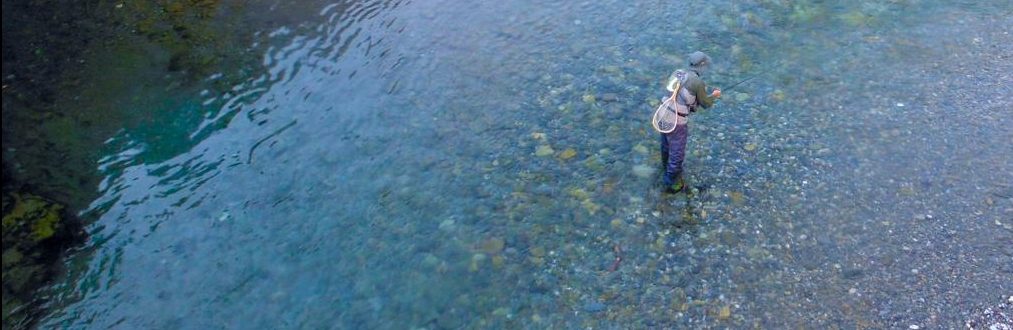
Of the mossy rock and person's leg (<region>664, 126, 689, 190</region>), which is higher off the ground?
the mossy rock

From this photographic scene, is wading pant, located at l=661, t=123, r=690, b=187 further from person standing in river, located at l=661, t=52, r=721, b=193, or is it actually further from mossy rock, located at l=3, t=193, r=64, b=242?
mossy rock, located at l=3, t=193, r=64, b=242

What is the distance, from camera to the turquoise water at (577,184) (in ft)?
33.7

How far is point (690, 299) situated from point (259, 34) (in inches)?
495

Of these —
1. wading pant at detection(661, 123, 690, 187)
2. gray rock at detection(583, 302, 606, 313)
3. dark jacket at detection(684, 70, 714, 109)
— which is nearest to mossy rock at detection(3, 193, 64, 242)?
gray rock at detection(583, 302, 606, 313)

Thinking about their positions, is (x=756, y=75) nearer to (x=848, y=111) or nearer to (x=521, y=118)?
(x=848, y=111)

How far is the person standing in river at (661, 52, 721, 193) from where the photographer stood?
1061 cm

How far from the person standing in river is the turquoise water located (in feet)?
1.84

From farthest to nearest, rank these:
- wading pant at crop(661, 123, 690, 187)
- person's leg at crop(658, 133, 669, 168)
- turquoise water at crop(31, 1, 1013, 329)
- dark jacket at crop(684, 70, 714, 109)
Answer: person's leg at crop(658, 133, 669, 168), wading pant at crop(661, 123, 690, 187), dark jacket at crop(684, 70, 714, 109), turquoise water at crop(31, 1, 1013, 329)

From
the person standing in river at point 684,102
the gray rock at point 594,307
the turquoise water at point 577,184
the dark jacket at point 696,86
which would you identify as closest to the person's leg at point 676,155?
the person standing in river at point 684,102

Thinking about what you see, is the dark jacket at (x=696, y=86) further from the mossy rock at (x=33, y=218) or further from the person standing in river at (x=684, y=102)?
the mossy rock at (x=33, y=218)

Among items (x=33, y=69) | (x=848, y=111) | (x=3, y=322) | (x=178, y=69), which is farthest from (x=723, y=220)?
(x=33, y=69)

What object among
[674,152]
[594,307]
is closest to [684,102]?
[674,152]

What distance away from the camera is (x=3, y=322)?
11.0 metres

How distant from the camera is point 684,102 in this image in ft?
35.1
